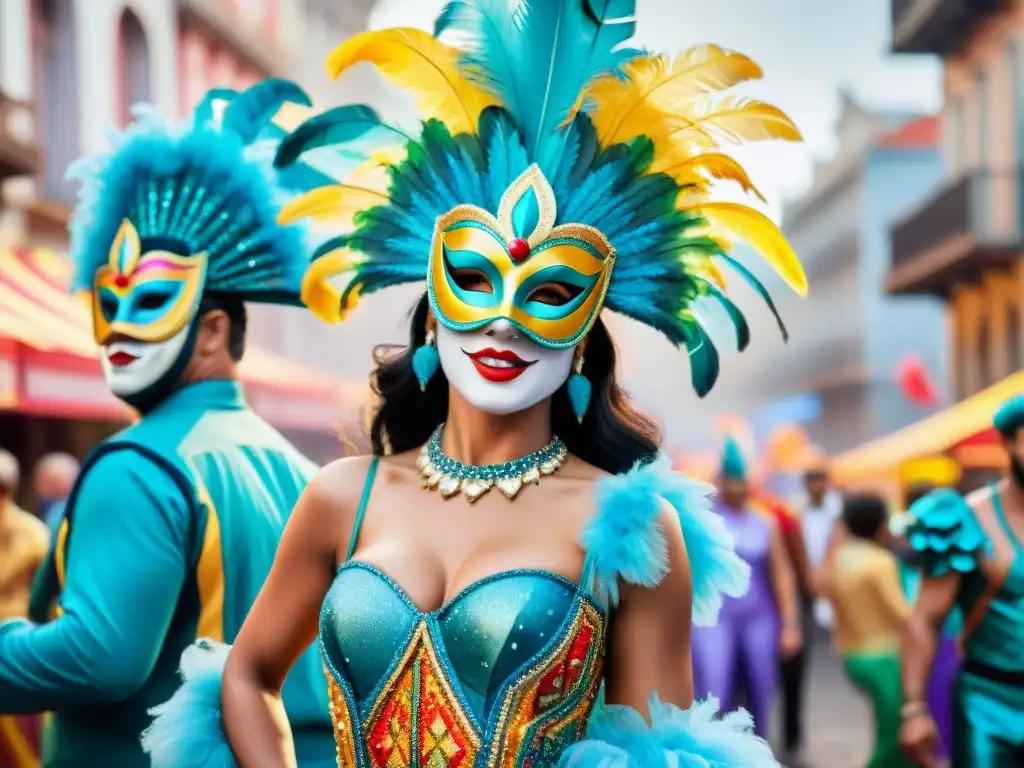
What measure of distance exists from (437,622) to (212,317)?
1.56 m

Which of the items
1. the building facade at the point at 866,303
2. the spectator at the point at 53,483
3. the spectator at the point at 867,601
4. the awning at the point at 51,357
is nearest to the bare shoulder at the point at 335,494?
the awning at the point at 51,357

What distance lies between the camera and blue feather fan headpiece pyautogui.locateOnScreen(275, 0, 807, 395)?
268 cm

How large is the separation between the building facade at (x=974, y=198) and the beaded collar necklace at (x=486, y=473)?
1704cm

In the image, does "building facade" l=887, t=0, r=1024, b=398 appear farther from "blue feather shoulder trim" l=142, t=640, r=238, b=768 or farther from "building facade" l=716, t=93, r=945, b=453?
"blue feather shoulder trim" l=142, t=640, r=238, b=768

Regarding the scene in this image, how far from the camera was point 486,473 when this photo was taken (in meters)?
2.68

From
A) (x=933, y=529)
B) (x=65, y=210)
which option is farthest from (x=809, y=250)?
(x=933, y=529)

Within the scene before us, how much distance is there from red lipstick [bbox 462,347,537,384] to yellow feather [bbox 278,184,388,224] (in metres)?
0.44

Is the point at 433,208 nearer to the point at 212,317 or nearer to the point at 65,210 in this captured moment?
the point at 212,317

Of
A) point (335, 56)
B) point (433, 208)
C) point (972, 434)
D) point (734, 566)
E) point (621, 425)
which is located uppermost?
point (335, 56)

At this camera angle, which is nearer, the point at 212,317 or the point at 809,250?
the point at 212,317

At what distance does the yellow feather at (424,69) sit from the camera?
2779 mm

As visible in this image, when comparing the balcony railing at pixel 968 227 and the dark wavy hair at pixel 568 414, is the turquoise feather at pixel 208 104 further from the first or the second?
the balcony railing at pixel 968 227

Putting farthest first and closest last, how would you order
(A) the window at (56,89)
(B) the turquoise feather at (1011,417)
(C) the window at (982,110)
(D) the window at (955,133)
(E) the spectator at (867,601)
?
(D) the window at (955,133), (C) the window at (982,110), (A) the window at (56,89), (E) the spectator at (867,601), (B) the turquoise feather at (1011,417)

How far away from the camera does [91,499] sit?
3.31m
